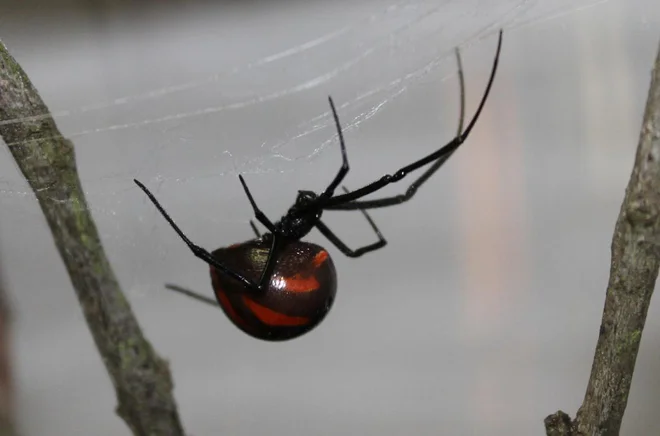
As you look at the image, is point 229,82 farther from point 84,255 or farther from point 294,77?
point 84,255

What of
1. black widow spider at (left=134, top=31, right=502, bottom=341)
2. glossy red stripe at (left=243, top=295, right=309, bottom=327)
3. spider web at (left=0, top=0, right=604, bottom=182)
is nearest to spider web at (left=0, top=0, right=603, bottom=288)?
spider web at (left=0, top=0, right=604, bottom=182)

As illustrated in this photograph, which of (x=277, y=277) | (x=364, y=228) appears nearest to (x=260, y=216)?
(x=277, y=277)

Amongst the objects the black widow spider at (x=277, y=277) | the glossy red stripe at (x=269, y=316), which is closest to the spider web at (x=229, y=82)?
the black widow spider at (x=277, y=277)

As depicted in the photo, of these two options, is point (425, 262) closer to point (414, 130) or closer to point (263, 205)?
point (414, 130)

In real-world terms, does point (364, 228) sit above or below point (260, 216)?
above

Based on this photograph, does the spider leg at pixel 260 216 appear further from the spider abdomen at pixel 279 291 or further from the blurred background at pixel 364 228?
the blurred background at pixel 364 228

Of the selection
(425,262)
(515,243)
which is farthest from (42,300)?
(515,243)

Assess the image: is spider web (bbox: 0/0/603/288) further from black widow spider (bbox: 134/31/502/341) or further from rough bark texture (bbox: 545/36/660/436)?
rough bark texture (bbox: 545/36/660/436)
